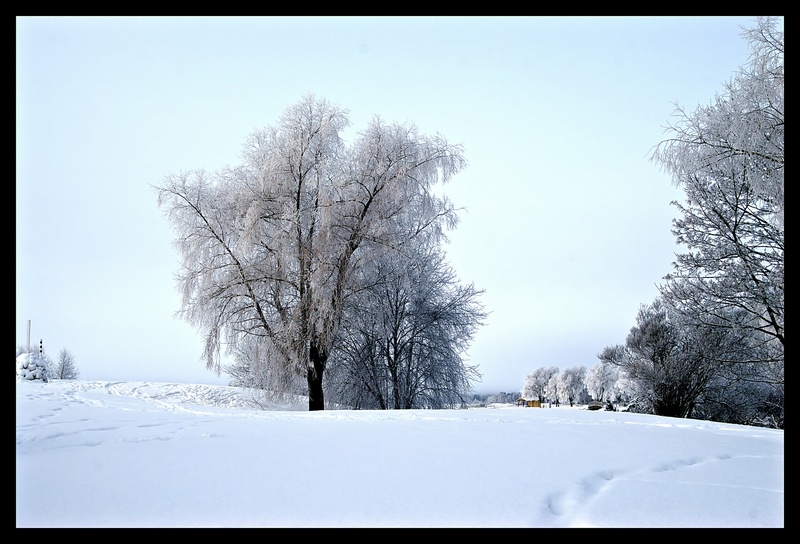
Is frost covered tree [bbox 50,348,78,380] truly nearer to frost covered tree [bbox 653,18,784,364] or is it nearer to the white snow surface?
the white snow surface

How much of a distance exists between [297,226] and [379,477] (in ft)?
24.7

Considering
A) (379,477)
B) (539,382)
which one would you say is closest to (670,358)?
(379,477)

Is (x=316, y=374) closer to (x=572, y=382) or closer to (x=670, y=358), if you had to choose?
(x=670, y=358)

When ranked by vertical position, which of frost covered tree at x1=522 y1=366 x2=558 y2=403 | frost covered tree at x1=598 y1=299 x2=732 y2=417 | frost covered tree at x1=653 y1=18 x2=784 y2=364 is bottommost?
frost covered tree at x1=522 y1=366 x2=558 y2=403

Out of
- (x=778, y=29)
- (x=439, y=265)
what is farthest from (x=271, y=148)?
(x=778, y=29)

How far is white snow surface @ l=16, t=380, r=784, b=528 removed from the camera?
1700 millimetres

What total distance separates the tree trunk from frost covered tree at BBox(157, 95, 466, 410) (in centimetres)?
2

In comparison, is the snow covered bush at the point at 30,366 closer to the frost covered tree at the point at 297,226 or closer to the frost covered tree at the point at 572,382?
the frost covered tree at the point at 297,226

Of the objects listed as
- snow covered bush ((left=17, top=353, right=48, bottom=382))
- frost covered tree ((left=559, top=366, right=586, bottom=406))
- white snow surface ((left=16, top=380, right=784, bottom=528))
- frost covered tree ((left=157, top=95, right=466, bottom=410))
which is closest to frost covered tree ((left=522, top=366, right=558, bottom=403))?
frost covered tree ((left=559, top=366, right=586, bottom=406))

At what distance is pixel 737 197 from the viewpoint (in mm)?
8852
